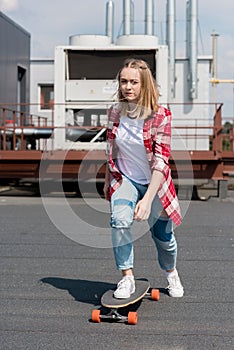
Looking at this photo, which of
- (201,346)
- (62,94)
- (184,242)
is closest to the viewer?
(201,346)

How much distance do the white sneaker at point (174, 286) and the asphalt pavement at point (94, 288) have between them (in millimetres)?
66

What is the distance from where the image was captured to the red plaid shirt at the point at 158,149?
16.2 ft

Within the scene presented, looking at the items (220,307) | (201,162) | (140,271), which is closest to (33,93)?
(201,162)

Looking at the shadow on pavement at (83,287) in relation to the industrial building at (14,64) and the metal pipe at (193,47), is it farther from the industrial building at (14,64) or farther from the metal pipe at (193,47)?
the metal pipe at (193,47)

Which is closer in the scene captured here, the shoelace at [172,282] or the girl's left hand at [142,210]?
the girl's left hand at [142,210]

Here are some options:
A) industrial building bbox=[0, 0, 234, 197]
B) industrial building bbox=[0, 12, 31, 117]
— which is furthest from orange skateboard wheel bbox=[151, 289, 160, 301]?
industrial building bbox=[0, 12, 31, 117]

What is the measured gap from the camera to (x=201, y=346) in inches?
166

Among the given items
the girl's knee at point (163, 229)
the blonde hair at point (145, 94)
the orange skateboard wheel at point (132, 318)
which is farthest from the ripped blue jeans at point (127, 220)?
the blonde hair at point (145, 94)

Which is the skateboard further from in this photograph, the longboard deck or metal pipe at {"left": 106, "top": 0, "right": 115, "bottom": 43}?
metal pipe at {"left": 106, "top": 0, "right": 115, "bottom": 43}

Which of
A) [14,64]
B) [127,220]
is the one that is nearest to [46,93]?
[14,64]

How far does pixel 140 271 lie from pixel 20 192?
11.2 m

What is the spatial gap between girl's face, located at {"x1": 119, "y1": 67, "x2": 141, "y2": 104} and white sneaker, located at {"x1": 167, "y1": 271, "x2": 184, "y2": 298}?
149 centimetres

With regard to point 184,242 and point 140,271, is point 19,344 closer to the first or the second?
point 140,271

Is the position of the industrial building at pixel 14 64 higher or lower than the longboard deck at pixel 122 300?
higher
